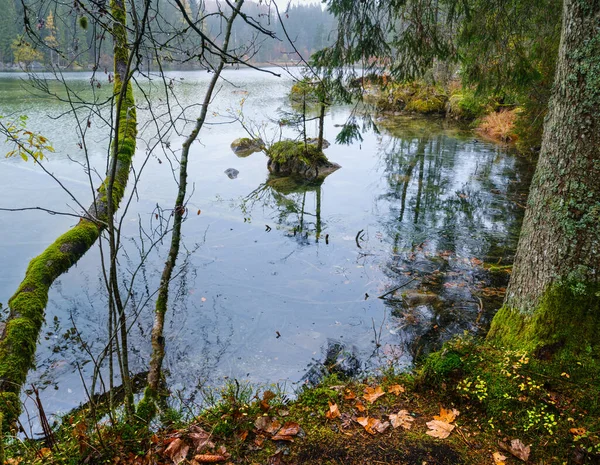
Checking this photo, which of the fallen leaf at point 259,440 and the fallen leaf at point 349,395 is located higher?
the fallen leaf at point 259,440

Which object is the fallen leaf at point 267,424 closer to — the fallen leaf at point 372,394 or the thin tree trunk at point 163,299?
the fallen leaf at point 372,394

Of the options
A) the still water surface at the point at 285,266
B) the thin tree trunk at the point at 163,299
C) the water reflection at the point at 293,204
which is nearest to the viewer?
the thin tree trunk at the point at 163,299

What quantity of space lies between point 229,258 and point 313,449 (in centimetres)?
530

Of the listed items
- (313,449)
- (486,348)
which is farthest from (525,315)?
(313,449)

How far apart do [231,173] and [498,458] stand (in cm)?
1156

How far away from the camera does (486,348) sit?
3494mm

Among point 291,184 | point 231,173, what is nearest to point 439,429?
point 291,184

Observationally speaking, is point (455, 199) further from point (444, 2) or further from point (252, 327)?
point (252, 327)

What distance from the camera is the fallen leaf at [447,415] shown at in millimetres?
2979

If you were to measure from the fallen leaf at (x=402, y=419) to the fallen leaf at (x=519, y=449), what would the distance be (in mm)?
617

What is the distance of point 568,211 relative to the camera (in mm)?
3088

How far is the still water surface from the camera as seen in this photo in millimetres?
5188

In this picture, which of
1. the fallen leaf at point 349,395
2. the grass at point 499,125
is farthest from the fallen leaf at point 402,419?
the grass at point 499,125

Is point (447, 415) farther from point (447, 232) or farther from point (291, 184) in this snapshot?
point (291, 184)
